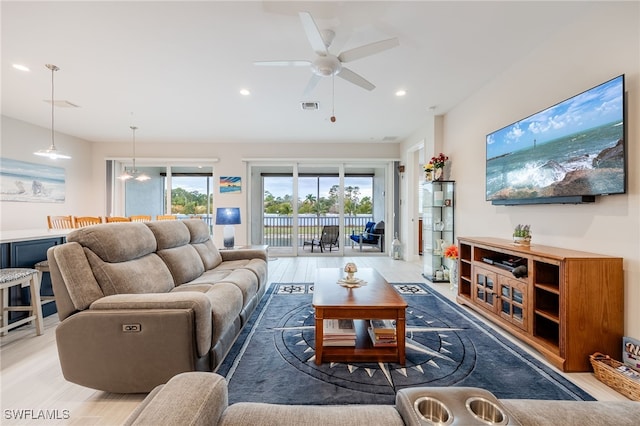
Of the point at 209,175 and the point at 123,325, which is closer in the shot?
the point at 123,325

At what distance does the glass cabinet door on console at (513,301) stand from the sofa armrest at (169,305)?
2.42m

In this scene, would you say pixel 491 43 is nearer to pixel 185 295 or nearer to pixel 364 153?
pixel 185 295

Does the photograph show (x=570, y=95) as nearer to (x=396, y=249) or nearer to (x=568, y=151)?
(x=568, y=151)

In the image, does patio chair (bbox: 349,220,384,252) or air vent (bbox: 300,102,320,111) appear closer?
air vent (bbox: 300,102,320,111)

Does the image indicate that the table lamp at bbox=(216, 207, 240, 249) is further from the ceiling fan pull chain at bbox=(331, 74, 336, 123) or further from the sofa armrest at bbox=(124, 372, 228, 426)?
the sofa armrest at bbox=(124, 372, 228, 426)

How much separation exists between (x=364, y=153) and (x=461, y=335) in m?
4.69

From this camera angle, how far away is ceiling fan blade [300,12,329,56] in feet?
6.01

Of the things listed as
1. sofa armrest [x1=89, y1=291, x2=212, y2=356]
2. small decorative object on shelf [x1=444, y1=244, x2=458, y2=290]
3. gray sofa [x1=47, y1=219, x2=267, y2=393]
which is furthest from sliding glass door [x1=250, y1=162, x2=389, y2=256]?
sofa armrest [x1=89, y1=291, x2=212, y2=356]

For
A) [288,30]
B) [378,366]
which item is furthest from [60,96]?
[378,366]

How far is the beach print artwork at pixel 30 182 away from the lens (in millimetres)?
4504

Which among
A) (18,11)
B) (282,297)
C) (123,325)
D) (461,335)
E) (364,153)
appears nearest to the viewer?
(123,325)

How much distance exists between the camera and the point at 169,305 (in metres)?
1.60

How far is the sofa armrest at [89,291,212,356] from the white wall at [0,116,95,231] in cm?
482

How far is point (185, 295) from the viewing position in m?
1.66
